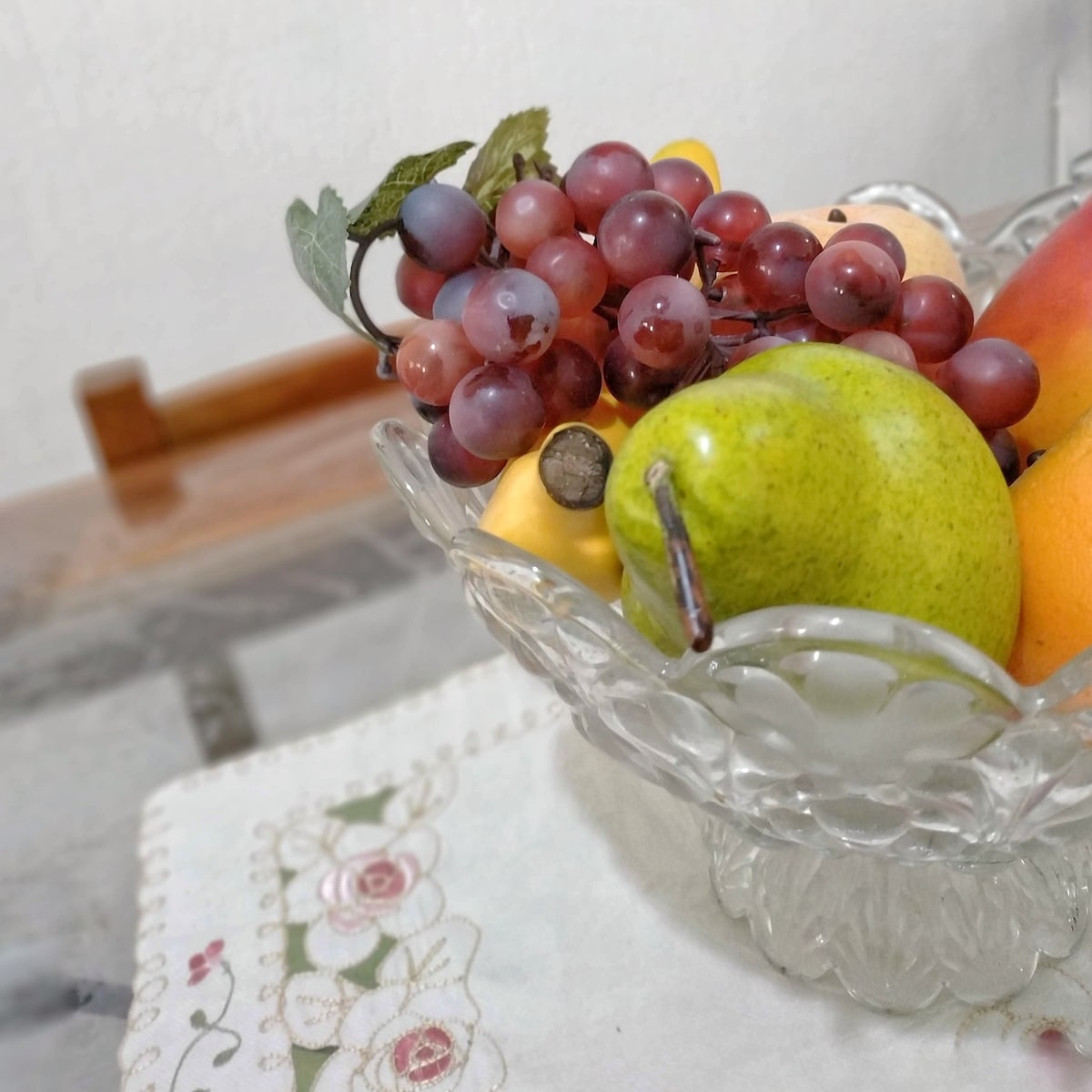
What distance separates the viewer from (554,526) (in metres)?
0.35

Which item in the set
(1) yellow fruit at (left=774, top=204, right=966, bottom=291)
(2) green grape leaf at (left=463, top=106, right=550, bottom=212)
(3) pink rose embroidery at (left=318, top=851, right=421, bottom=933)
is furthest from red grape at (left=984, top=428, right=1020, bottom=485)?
(3) pink rose embroidery at (left=318, top=851, right=421, bottom=933)

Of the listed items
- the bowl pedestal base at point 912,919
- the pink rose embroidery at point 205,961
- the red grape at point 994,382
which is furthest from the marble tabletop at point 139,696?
the red grape at point 994,382

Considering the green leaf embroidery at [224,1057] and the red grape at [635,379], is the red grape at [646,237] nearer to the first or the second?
the red grape at [635,379]

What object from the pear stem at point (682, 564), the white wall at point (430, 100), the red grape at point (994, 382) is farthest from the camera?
the white wall at point (430, 100)

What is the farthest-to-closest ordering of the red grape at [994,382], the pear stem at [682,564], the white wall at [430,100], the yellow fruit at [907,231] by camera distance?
the white wall at [430,100] → the yellow fruit at [907,231] → the red grape at [994,382] → the pear stem at [682,564]

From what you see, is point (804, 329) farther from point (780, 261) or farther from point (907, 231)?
point (907, 231)

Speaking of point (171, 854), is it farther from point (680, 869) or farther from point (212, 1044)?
point (680, 869)

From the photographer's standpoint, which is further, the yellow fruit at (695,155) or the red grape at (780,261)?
the yellow fruit at (695,155)

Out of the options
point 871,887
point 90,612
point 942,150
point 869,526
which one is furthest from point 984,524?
point 90,612

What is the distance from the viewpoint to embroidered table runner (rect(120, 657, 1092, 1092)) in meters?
0.39

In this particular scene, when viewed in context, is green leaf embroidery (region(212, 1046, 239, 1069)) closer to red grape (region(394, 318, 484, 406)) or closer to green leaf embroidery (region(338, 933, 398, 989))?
green leaf embroidery (region(338, 933, 398, 989))

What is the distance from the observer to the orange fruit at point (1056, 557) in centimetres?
32

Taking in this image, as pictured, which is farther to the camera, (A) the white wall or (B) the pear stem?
(A) the white wall

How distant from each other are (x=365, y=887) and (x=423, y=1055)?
0.10m
